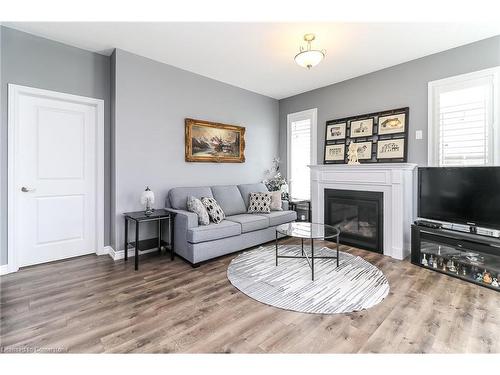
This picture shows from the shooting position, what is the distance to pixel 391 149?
364cm

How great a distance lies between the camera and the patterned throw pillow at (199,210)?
3.20 meters

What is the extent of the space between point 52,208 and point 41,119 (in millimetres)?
1101

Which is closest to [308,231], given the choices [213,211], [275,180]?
[213,211]

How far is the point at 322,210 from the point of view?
13.8 ft

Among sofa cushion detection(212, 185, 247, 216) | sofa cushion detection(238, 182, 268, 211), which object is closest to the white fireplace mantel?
sofa cushion detection(238, 182, 268, 211)

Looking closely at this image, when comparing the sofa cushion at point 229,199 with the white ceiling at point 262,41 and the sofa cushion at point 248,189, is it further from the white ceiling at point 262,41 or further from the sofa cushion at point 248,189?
the white ceiling at point 262,41

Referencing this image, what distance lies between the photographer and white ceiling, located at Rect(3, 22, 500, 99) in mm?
2639

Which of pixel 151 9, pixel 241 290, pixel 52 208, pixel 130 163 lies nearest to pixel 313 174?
pixel 241 290

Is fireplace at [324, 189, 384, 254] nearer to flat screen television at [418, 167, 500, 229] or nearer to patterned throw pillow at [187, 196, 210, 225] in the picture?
flat screen television at [418, 167, 500, 229]

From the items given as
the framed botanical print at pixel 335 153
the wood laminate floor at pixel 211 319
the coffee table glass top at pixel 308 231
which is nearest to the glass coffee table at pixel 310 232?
the coffee table glass top at pixel 308 231

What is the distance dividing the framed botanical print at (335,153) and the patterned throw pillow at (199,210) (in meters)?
2.47

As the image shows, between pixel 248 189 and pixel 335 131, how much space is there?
1.88 metres

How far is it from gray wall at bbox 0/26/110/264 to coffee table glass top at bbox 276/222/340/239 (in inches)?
98.1
